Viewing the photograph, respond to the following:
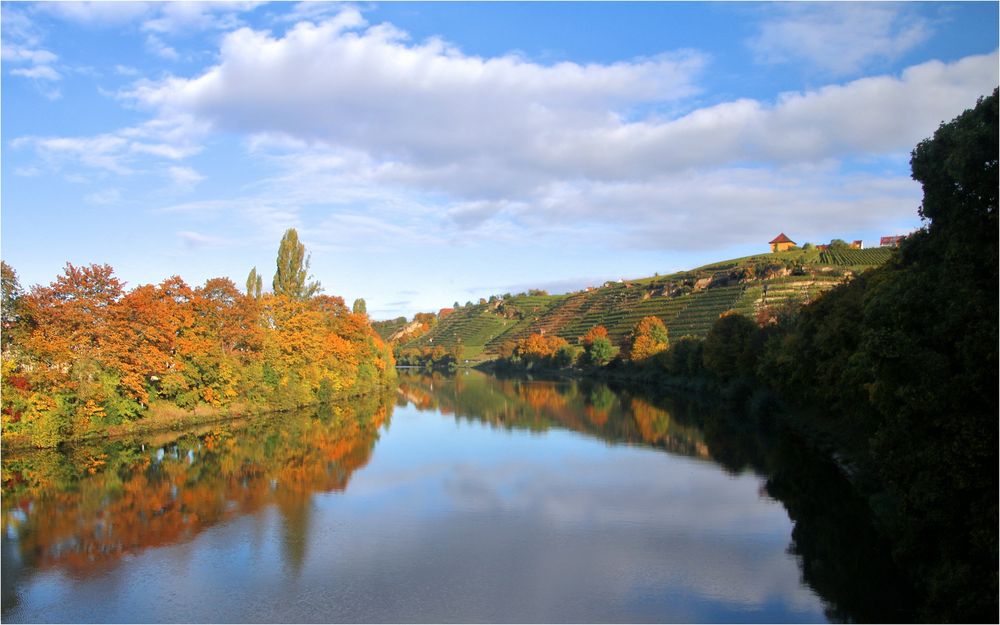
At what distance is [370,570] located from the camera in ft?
50.3

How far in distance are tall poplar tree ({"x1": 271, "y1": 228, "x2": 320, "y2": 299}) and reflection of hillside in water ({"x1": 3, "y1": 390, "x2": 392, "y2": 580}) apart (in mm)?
22399

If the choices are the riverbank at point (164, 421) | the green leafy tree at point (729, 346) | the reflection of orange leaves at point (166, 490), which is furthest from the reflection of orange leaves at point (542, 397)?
the reflection of orange leaves at point (166, 490)

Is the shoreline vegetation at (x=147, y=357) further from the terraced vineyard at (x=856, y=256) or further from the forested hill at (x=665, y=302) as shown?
the terraced vineyard at (x=856, y=256)

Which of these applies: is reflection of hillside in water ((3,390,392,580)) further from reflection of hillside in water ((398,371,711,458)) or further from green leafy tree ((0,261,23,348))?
reflection of hillside in water ((398,371,711,458))

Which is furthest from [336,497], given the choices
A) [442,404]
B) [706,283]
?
[706,283]

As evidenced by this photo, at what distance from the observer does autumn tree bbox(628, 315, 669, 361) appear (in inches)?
3182

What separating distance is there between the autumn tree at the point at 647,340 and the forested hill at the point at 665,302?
3987 millimetres

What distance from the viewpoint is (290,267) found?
196ft

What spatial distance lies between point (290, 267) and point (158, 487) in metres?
37.3

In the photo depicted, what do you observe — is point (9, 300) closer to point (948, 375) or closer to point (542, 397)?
point (948, 375)

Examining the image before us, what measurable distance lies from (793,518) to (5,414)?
93.5 ft

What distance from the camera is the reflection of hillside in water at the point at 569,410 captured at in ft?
123

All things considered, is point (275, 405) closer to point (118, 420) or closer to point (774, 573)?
point (118, 420)

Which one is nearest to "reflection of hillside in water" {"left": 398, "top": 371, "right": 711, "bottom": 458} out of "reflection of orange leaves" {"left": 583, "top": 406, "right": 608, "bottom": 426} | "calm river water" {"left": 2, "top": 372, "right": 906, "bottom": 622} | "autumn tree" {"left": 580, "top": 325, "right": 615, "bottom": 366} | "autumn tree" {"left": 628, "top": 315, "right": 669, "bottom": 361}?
"reflection of orange leaves" {"left": 583, "top": 406, "right": 608, "bottom": 426}
